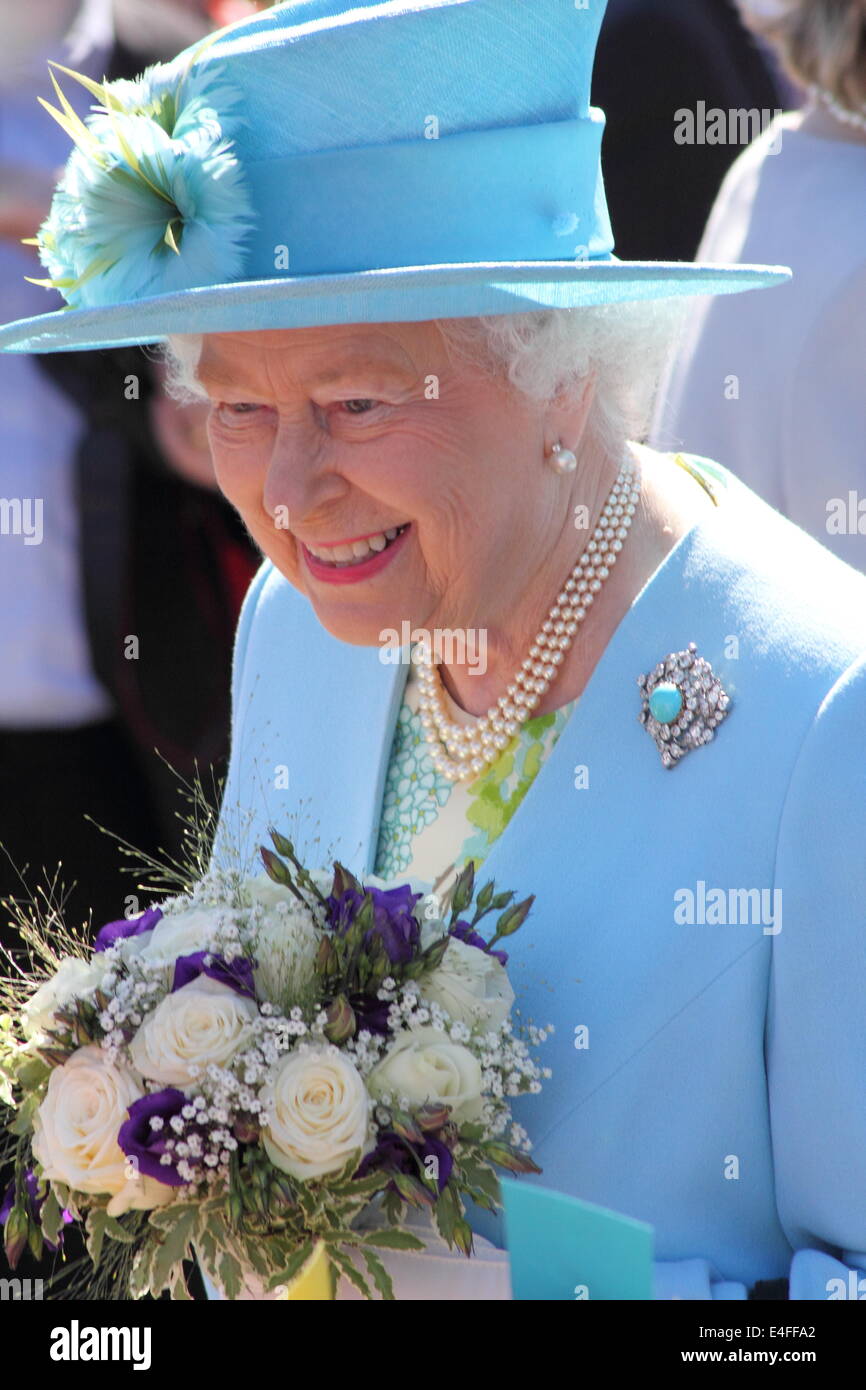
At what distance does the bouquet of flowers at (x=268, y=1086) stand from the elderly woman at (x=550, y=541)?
139 mm

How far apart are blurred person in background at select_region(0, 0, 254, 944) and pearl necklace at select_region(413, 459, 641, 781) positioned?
5.88ft

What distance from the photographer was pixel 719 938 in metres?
1.93

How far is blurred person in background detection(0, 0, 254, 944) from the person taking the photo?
12.5ft

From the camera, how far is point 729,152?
4.43 metres

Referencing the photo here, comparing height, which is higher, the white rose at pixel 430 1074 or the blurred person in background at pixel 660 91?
the blurred person in background at pixel 660 91

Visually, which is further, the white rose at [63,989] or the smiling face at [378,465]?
the smiling face at [378,465]

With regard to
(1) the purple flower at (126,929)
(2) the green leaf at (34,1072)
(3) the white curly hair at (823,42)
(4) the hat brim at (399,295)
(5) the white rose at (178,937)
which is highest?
(3) the white curly hair at (823,42)

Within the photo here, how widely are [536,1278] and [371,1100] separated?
23 centimetres

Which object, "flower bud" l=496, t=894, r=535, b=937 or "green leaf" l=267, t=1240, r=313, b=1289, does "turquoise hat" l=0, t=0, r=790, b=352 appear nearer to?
"flower bud" l=496, t=894, r=535, b=937

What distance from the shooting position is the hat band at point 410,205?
195 centimetres

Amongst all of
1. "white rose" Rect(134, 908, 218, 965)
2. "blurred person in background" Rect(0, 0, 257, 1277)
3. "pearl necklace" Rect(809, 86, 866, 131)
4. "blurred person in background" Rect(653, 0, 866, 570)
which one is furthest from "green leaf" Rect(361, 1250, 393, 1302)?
"pearl necklace" Rect(809, 86, 866, 131)

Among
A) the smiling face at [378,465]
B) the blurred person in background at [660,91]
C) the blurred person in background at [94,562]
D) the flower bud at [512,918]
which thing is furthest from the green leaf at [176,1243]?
the blurred person in background at [660,91]

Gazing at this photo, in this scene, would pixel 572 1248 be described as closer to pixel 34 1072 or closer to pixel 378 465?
pixel 34 1072

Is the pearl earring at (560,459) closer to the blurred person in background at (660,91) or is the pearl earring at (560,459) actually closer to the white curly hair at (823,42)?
the white curly hair at (823,42)
